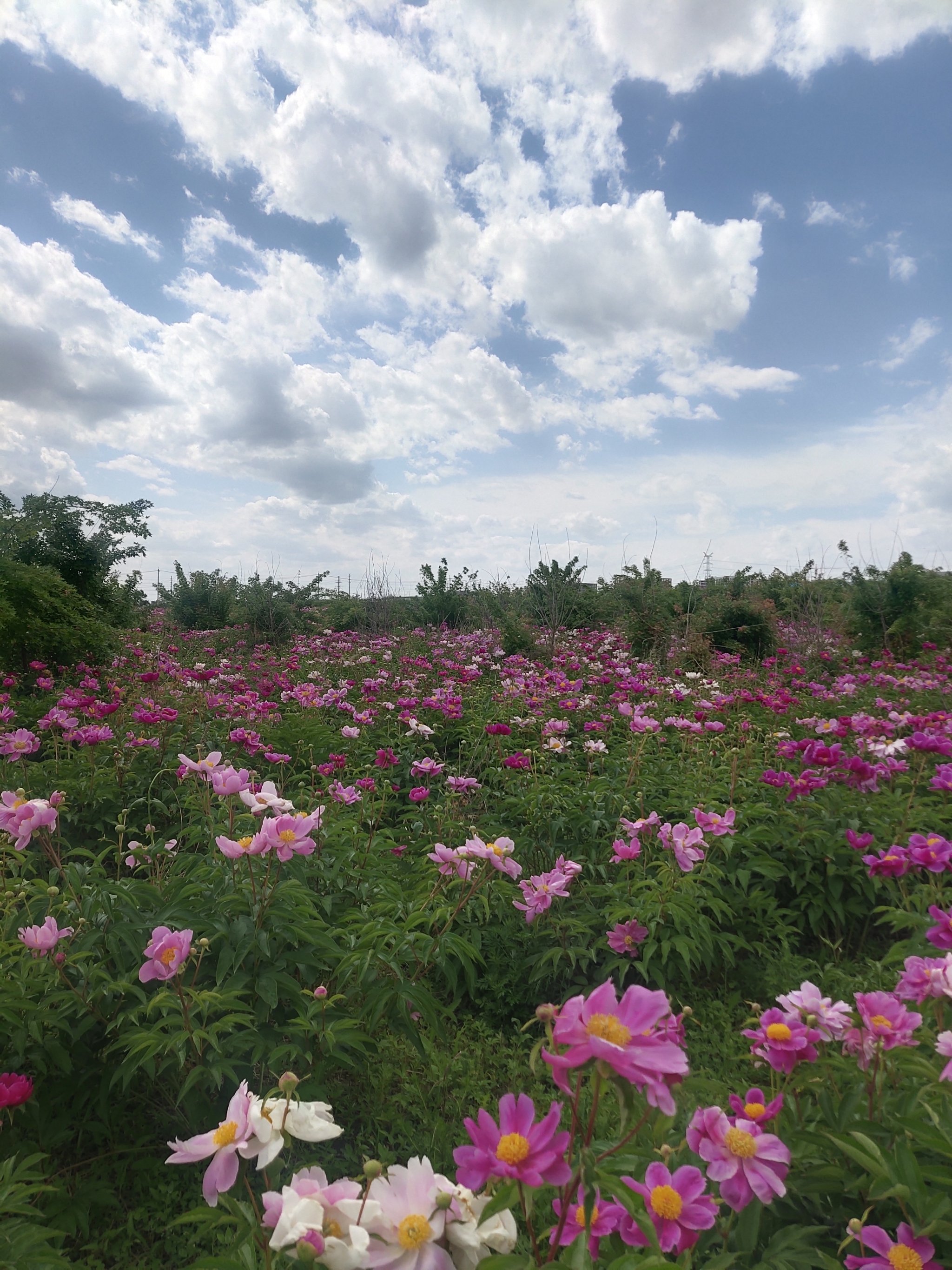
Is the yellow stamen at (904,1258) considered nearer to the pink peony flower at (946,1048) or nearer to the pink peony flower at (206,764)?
the pink peony flower at (946,1048)

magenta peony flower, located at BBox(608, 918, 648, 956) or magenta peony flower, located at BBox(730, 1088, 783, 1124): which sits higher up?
magenta peony flower, located at BBox(730, 1088, 783, 1124)

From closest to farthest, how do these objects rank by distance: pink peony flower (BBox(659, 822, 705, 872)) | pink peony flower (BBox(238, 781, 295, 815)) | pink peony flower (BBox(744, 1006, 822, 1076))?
pink peony flower (BBox(744, 1006, 822, 1076))
pink peony flower (BBox(238, 781, 295, 815))
pink peony flower (BBox(659, 822, 705, 872))

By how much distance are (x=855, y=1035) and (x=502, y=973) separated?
5.26 ft

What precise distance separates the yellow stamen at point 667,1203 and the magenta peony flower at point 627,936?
121cm

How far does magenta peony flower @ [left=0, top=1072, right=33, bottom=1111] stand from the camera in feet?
3.93

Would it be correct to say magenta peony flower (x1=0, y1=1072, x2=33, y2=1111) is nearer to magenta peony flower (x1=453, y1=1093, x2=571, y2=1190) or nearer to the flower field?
the flower field

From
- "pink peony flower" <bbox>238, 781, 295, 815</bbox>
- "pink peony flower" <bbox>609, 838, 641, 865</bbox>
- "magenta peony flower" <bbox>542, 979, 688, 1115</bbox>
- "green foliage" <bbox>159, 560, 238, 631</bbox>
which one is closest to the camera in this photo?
"magenta peony flower" <bbox>542, 979, 688, 1115</bbox>

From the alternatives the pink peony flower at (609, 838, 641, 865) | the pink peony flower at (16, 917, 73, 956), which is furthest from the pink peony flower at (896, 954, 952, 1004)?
the pink peony flower at (16, 917, 73, 956)

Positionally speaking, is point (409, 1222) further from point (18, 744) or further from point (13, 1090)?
point (18, 744)

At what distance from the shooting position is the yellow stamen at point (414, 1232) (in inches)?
25.1

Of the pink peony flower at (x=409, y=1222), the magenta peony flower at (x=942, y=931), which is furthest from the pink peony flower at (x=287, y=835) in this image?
the magenta peony flower at (x=942, y=931)

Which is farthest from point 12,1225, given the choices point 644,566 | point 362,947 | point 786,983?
point 644,566

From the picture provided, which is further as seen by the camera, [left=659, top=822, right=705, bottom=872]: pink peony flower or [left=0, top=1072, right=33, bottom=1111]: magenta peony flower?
[left=659, top=822, right=705, bottom=872]: pink peony flower

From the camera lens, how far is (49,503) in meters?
7.41
